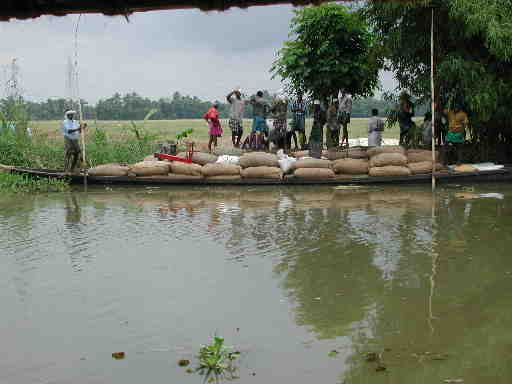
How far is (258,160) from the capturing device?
577 inches

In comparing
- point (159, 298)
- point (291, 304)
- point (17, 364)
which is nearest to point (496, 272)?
point (291, 304)

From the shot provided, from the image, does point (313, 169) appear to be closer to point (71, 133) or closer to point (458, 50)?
point (458, 50)

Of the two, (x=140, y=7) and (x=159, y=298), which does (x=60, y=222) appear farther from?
(x=140, y=7)

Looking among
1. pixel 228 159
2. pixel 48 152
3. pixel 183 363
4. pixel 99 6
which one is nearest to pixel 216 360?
pixel 183 363

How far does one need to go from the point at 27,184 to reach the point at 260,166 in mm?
4915

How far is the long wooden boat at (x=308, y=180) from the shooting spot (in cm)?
1412

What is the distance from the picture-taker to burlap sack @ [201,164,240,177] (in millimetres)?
14594

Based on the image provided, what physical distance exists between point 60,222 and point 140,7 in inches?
296

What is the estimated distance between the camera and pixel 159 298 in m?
6.01

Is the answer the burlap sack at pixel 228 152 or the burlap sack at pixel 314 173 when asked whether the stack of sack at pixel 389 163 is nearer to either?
the burlap sack at pixel 314 173

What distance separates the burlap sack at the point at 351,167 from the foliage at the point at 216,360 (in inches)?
410

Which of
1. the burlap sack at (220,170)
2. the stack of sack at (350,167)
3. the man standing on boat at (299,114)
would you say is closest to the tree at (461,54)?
the man standing on boat at (299,114)

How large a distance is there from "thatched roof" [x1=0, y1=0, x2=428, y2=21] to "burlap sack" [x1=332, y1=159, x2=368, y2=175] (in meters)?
11.6

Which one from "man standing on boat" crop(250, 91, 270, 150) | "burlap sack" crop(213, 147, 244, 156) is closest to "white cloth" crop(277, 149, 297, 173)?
"burlap sack" crop(213, 147, 244, 156)
